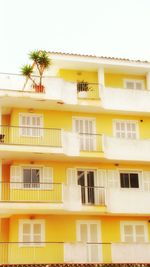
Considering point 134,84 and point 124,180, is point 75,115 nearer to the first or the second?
point 124,180

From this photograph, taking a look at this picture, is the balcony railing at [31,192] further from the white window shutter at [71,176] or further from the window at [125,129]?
the window at [125,129]

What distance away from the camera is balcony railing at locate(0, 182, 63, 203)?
33281mm

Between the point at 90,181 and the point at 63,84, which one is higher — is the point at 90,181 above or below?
below

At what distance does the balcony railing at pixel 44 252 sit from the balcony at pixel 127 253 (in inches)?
40.3

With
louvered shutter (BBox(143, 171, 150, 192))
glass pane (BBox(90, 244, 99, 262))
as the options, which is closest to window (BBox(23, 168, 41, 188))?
glass pane (BBox(90, 244, 99, 262))

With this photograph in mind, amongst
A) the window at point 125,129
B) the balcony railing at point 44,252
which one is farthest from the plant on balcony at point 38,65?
the balcony railing at point 44,252

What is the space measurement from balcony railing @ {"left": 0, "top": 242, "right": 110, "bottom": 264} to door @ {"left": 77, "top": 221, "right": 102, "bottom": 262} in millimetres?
276

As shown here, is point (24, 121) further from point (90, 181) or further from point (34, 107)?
point (90, 181)

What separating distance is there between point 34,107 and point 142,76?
8.35 m

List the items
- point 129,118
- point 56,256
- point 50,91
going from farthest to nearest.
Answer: point 129,118 → point 50,91 → point 56,256

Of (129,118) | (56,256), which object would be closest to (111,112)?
(129,118)

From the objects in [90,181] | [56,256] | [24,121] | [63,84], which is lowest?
[56,256]

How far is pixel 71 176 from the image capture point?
3541 cm

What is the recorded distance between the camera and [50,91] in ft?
116
